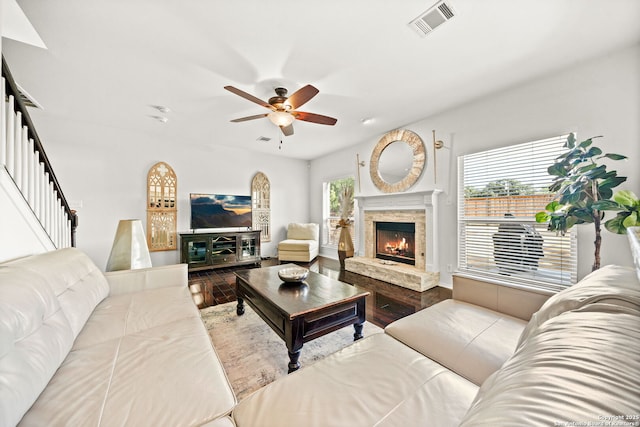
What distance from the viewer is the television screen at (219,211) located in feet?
15.5

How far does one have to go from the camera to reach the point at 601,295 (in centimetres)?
82

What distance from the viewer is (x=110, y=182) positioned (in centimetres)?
406

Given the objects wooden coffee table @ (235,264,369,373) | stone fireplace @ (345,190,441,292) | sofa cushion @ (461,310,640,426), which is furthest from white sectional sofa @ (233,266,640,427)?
stone fireplace @ (345,190,441,292)

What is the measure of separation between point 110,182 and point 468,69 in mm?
5585

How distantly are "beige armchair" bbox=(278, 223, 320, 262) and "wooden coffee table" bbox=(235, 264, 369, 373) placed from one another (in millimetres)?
2746

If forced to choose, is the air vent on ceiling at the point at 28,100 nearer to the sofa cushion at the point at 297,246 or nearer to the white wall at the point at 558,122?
the sofa cushion at the point at 297,246

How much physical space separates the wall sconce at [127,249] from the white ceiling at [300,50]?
165cm

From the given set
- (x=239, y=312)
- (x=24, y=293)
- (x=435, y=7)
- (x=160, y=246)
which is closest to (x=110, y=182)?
(x=160, y=246)

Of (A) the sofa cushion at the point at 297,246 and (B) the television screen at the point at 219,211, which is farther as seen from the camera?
(A) the sofa cushion at the point at 297,246

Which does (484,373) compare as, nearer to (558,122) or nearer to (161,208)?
(558,122)

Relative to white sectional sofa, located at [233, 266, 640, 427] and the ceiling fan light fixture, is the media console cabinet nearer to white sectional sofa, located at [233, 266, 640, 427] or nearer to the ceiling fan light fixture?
the ceiling fan light fixture

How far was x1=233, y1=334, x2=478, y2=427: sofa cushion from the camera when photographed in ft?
2.56

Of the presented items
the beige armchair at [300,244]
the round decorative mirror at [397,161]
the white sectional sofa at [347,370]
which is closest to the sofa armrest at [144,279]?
the white sectional sofa at [347,370]

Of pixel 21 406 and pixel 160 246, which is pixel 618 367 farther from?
pixel 160 246
